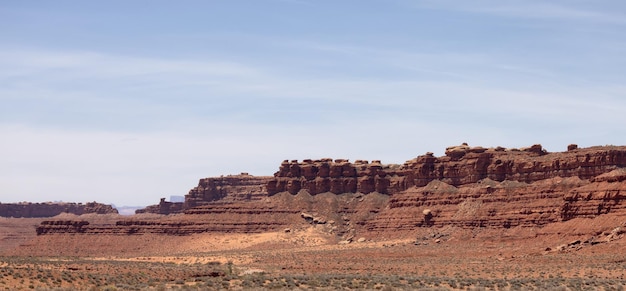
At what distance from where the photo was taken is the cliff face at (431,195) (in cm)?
9744

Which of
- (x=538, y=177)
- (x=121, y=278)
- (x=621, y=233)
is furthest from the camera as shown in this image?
(x=538, y=177)

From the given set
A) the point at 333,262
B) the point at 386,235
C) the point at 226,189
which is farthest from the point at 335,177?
the point at 333,262

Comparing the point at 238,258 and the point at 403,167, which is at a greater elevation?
the point at 403,167

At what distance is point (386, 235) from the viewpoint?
376 feet

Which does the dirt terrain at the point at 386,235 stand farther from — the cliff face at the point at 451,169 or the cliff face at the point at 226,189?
the cliff face at the point at 226,189

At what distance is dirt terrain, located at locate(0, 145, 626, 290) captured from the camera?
60.2 m

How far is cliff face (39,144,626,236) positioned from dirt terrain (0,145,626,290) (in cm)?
17

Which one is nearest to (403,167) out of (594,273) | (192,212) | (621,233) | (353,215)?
(353,215)

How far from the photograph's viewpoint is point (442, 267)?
7544 centimetres

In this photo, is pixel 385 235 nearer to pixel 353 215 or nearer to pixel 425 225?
pixel 425 225

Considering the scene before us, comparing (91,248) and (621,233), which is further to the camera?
(91,248)

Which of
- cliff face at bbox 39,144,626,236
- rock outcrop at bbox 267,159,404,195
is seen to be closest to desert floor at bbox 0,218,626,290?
cliff face at bbox 39,144,626,236

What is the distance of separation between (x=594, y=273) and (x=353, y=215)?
209ft

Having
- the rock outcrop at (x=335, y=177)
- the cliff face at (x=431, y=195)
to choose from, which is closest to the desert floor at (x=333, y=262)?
the cliff face at (x=431, y=195)
